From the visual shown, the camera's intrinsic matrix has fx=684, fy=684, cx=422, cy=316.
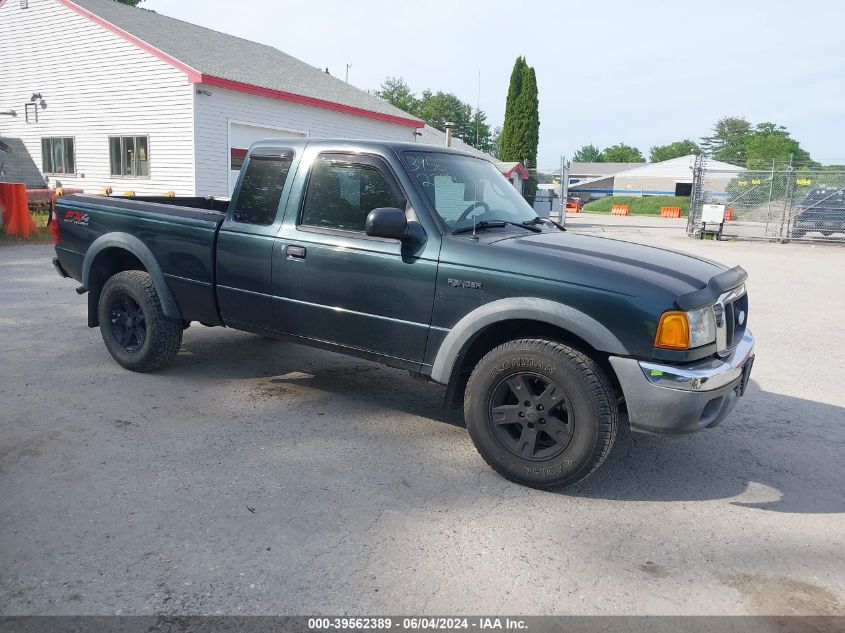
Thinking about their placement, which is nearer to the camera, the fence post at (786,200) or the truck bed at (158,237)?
the truck bed at (158,237)

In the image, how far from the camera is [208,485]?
3672 mm

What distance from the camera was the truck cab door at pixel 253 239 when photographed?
15.5 ft

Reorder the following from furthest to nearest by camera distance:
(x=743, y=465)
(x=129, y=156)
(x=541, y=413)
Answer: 1. (x=129, y=156)
2. (x=743, y=465)
3. (x=541, y=413)

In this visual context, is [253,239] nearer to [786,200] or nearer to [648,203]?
[786,200]

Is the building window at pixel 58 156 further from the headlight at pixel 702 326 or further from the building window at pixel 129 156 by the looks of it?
the headlight at pixel 702 326

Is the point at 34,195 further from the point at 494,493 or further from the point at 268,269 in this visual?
the point at 494,493

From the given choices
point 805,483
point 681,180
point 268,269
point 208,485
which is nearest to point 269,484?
point 208,485

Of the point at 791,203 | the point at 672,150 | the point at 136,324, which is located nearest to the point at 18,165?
the point at 136,324

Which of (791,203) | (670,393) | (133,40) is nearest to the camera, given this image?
(670,393)

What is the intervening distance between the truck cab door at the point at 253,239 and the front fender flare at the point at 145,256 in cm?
52

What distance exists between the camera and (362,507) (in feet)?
11.5

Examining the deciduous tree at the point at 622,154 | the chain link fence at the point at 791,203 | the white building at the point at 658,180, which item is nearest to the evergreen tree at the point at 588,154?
the deciduous tree at the point at 622,154

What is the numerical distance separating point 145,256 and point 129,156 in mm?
15364

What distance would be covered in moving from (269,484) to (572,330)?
5.98ft
